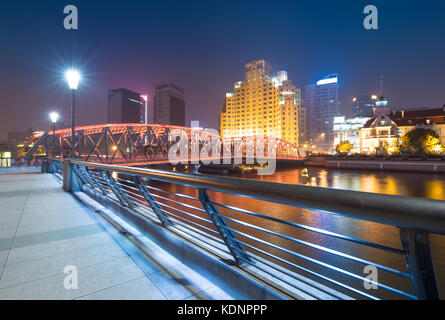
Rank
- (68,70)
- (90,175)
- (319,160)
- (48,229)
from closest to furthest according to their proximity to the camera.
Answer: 1. (48,229)
2. (90,175)
3. (68,70)
4. (319,160)

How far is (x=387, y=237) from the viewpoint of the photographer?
13734 mm

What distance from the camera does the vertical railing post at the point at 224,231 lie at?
85.7 inches

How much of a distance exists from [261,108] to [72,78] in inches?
4434

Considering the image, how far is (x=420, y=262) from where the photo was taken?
1.10 meters

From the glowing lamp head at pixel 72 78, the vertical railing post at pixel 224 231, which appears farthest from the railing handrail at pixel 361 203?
the glowing lamp head at pixel 72 78

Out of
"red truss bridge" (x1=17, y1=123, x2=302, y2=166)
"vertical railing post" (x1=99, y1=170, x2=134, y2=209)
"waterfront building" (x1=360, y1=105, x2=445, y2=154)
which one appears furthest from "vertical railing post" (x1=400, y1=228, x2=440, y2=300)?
"waterfront building" (x1=360, y1=105, x2=445, y2=154)

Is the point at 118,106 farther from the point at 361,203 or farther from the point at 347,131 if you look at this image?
the point at 361,203

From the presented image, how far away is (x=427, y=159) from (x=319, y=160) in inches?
1073

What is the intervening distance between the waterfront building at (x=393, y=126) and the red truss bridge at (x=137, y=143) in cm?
2456

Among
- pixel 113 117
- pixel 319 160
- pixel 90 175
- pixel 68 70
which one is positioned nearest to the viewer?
pixel 90 175

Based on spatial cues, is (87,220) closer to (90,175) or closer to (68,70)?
(90,175)

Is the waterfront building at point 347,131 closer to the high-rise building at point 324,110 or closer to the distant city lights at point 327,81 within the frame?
the high-rise building at point 324,110

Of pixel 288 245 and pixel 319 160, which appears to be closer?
pixel 288 245
